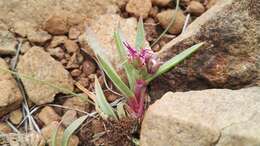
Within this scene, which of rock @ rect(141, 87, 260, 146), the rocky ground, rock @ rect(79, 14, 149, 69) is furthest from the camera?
rock @ rect(79, 14, 149, 69)

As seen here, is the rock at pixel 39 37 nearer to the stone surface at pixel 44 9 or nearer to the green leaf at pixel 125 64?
the stone surface at pixel 44 9

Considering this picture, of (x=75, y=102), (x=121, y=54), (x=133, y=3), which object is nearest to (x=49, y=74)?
(x=75, y=102)

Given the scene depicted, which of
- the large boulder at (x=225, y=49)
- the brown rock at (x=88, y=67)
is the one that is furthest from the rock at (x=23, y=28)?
the large boulder at (x=225, y=49)

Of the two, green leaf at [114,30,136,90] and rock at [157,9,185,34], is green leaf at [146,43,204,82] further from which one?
rock at [157,9,185,34]

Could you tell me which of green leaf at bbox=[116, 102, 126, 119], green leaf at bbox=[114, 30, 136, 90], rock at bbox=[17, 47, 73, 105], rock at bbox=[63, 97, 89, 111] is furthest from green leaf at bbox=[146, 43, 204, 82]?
rock at bbox=[17, 47, 73, 105]

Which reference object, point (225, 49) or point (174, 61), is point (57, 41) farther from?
point (225, 49)

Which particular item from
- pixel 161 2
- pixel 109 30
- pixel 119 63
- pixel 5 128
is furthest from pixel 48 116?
pixel 161 2
